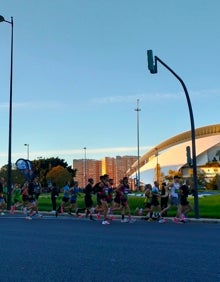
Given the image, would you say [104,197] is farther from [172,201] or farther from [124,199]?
[172,201]

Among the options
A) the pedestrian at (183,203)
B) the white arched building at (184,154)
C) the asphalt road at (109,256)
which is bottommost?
the asphalt road at (109,256)

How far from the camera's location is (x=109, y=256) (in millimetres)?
8391

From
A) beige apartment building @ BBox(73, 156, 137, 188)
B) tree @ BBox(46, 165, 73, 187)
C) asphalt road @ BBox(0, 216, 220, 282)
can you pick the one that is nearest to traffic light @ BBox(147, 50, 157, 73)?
asphalt road @ BBox(0, 216, 220, 282)

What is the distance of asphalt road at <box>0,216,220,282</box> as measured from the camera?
261 inches

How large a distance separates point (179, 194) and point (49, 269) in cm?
1115

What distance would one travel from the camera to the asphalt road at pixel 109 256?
21.7ft

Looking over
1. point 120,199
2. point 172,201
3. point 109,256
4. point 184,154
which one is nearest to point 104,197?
point 120,199

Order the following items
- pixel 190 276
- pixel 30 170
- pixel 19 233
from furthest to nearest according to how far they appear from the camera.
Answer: pixel 30 170, pixel 19 233, pixel 190 276

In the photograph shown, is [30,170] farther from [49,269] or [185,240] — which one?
[49,269]

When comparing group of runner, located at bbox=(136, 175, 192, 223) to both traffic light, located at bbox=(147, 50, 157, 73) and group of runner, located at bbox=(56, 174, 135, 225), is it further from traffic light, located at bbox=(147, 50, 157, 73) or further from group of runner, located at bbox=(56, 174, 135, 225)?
traffic light, located at bbox=(147, 50, 157, 73)

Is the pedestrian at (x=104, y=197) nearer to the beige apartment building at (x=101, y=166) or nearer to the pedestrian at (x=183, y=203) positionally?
the pedestrian at (x=183, y=203)

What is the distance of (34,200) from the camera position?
64.1 ft

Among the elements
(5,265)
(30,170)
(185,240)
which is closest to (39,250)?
(5,265)

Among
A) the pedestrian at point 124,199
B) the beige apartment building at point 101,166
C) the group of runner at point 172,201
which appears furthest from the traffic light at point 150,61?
the beige apartment building at point 101,166
